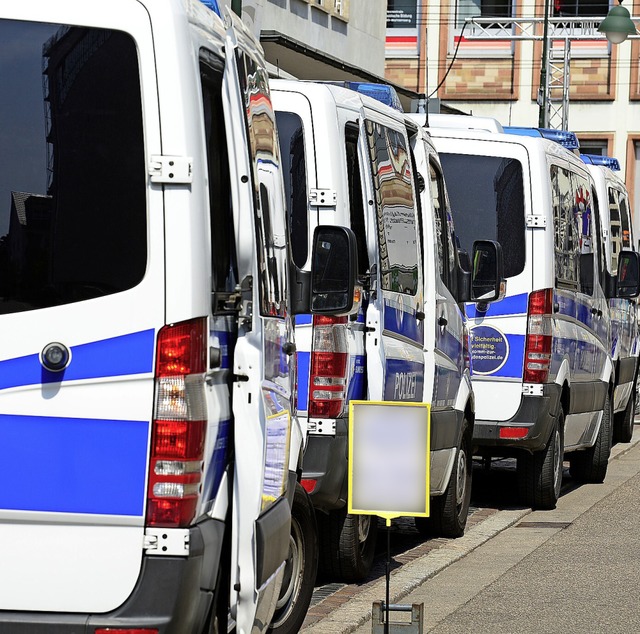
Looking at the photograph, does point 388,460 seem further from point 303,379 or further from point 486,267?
point 486,267

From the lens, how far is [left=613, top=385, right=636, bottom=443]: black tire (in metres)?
18.0

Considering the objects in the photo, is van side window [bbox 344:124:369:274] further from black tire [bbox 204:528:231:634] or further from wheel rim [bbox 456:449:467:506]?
black tire [bbox 204:528:231:634]

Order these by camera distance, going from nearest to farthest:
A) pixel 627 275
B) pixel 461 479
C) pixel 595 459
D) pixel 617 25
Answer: pixel 461 479, pixel 595 459, pixel 627 275, pixel 617 25

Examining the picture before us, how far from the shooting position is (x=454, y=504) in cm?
1049

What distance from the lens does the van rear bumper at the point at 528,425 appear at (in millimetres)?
11750

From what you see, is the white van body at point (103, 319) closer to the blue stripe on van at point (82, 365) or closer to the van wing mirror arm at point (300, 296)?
the blue stripe on van at point (82, 365)

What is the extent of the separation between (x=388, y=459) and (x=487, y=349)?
5.09m

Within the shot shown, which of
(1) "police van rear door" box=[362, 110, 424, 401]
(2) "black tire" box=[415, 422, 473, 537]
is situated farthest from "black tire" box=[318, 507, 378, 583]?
(2) "black tire" box=[415, 422, 473, 537]

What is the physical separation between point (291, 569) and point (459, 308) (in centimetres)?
390

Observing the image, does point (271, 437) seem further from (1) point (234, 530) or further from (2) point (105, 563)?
(2) point (105, 563)

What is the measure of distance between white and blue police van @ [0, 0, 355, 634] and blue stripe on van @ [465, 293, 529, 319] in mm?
7334

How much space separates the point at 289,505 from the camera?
5.98m

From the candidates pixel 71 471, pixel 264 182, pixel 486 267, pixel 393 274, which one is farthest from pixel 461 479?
pixel 71 471

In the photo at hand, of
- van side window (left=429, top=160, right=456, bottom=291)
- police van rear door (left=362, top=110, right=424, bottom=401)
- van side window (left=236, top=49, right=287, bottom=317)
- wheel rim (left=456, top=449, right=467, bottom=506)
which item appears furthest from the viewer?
wheel rim (left=456, top=449, right=467, bottom=506)
